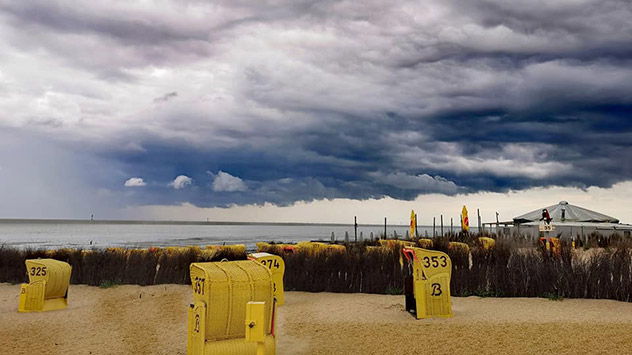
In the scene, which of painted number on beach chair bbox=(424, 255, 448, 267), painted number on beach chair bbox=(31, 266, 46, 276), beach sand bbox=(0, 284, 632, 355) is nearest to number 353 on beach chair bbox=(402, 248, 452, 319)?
painted number on beach chair bbox=(424, 255, 448, 267)

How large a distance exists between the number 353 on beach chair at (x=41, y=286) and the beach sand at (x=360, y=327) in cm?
28

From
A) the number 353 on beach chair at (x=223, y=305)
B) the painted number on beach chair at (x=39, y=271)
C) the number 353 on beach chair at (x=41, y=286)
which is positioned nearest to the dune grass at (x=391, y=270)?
the number 353 on beach chair at (x=223, y=305)

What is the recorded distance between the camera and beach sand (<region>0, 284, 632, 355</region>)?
7.69m

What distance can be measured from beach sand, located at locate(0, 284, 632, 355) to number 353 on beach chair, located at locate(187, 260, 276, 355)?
161 centimetres

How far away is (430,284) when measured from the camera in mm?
9852

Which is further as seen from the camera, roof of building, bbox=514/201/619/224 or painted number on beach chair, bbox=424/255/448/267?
roof of building, bbox=514/201/619/224

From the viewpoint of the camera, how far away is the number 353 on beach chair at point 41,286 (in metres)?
11.7

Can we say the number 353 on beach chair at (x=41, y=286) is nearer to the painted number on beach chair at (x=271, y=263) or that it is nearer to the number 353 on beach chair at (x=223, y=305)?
the painted number on beach chair at (x=271, y=263)

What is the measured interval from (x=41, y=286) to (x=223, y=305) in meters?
7.42

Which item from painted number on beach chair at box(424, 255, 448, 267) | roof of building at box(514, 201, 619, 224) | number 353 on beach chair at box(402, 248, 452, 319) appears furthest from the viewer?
roof of building at box(514, 201, 619, 224)

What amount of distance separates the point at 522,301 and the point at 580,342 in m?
4.03

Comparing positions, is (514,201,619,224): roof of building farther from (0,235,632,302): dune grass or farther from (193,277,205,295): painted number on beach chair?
(193,277,205,295): painted number on beach chair

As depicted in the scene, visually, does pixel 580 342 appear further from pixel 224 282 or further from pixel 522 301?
pixel 224 282

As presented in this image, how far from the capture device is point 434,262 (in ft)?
33.0
